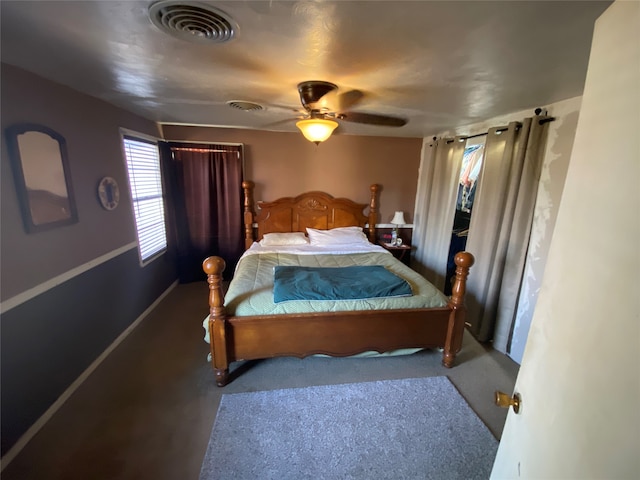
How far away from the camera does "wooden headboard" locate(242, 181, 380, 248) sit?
398cm

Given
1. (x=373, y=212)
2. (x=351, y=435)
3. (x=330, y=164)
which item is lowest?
(x=351, y=435)

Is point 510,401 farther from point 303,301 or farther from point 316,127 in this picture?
point 316,127

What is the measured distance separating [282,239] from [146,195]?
1.62m

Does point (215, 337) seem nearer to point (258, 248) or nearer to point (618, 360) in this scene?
point (258, 248)

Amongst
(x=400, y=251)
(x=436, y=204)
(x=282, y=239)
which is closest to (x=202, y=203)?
(x=282, y=239)

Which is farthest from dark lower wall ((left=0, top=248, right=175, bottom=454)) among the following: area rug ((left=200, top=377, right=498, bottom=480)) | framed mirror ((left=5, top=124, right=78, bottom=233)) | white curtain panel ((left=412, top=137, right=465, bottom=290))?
white curtain panel ((left=412, top=137, right=465, bottom=290))

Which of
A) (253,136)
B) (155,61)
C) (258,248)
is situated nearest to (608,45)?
(155,61)

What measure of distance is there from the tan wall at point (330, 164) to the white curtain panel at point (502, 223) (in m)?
1.49

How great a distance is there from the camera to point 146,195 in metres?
3.17

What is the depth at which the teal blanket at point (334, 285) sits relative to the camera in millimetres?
2211

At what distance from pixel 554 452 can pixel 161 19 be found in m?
1.81

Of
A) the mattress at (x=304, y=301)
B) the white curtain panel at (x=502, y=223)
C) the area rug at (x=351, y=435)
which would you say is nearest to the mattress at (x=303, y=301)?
the mattress at (x=304, y=301)

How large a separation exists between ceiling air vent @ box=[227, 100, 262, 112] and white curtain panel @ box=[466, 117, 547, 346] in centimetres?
216

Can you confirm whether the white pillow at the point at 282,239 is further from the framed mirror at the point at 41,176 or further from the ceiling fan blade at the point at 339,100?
the framed mirror at the point at 41,176
